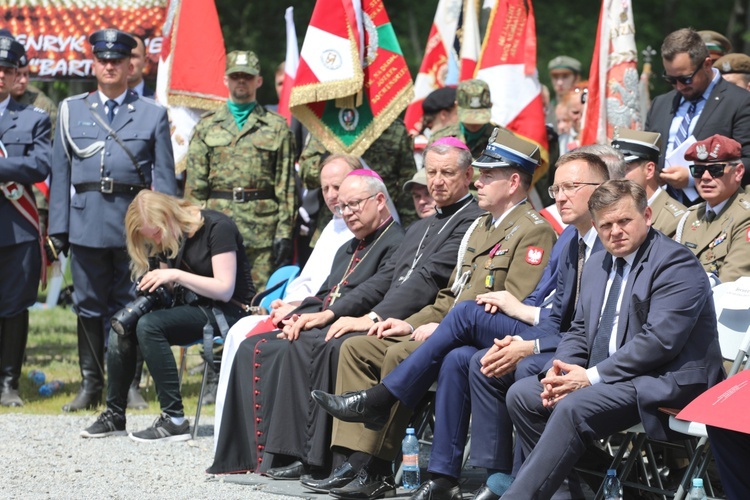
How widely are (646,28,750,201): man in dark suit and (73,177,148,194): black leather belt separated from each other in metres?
3.66

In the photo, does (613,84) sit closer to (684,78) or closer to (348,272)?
(684,78)

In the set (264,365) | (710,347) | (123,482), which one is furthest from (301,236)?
(710,347)

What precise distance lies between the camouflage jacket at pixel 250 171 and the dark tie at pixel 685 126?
3.00m

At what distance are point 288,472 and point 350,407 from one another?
0.84m

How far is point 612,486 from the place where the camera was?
17.3ft

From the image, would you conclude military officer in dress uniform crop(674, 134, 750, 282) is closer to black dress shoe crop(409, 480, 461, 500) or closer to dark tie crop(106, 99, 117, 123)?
black dress shoe crop(409, 480, 461, 500)

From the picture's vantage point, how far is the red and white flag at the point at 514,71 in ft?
31.2

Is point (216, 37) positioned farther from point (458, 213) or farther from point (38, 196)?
point (458, 213)

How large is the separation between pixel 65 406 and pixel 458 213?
332 centimetres

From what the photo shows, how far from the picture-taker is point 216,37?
10.8m

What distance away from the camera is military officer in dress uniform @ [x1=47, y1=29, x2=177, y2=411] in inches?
344

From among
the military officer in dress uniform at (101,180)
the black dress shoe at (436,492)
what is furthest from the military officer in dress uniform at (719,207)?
the military officer in dress uniform at (101,180)

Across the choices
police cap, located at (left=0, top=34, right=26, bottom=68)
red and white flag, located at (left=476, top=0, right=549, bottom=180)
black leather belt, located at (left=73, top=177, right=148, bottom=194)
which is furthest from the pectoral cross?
police cap, located at (left=0, top=34, right=26, bottom=68)

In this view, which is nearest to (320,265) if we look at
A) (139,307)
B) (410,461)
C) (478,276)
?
(139,307)
